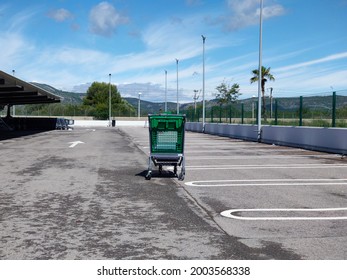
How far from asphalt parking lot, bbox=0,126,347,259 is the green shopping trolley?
19.2 inches

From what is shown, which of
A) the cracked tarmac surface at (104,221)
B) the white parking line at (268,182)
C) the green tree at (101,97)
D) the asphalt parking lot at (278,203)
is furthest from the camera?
the green tree at (101,97)

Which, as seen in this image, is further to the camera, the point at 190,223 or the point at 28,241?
the point at 190,223

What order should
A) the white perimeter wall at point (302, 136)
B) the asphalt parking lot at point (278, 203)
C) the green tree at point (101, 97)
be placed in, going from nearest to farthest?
the asphalt parking lot at point (278, 203), the white perimeter wall at point (302, 136), the green tree at point (101, 97)

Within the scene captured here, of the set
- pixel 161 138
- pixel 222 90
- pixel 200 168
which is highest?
pixel 222 90

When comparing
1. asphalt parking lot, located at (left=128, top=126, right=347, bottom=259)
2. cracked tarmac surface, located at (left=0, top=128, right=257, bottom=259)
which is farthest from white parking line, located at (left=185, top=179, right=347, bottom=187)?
cracked tarmac surface, located at (left=0, top=128, right=257, bottom=259)

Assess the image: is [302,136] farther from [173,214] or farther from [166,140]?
[173,214]

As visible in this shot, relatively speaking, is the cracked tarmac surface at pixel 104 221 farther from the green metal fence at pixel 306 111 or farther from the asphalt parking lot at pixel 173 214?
the green metal fence at pixel 306 111

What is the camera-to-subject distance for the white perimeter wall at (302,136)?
17.1 metres

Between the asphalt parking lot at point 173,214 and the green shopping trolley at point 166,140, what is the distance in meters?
0.49

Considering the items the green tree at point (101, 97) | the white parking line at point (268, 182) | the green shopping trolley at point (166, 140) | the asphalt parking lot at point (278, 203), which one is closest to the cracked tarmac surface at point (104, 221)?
the asphalt parking lot at point (278, 203)

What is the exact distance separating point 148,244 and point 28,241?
4.87 feet
